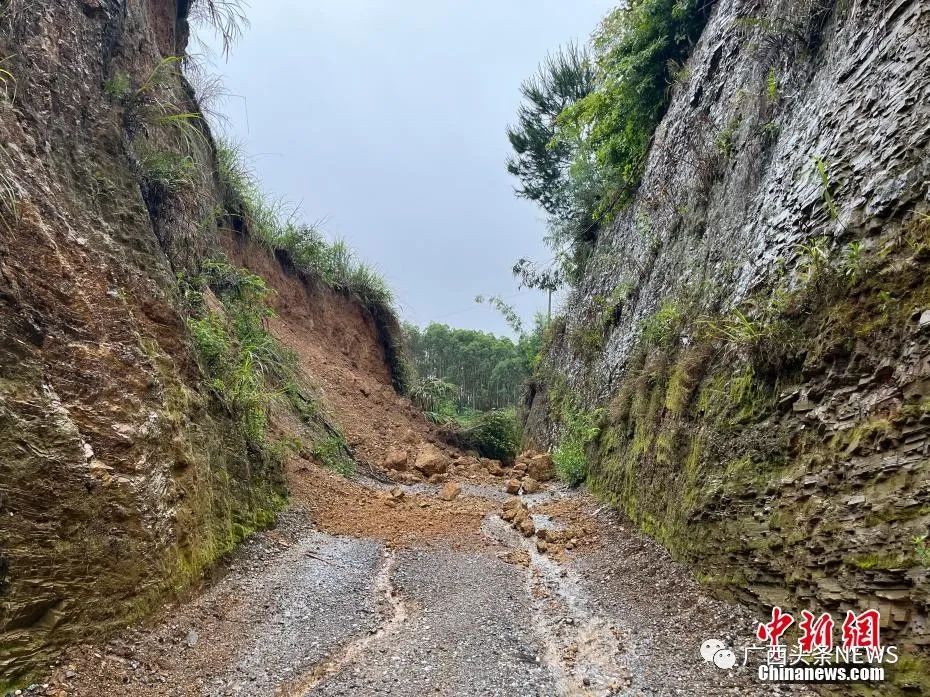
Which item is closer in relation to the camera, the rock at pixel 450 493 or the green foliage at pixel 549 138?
the rock at pixel 450 493

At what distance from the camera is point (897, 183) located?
3.06m

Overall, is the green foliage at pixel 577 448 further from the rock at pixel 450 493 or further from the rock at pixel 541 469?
the rock at pixel 450 493

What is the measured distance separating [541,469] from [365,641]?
6787 millimetres

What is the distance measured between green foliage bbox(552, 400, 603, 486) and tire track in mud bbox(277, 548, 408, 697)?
4383mm

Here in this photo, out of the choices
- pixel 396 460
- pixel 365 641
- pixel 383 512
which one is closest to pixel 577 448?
pixel 396 460

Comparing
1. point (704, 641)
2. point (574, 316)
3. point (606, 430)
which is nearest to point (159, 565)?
point (704, 641)

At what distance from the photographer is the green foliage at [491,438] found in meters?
13.1

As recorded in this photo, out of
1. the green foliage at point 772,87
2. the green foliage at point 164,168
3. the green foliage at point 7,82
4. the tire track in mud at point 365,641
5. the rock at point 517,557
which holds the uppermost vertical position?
the green foliage at point 772,87

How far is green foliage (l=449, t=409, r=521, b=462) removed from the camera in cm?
1311

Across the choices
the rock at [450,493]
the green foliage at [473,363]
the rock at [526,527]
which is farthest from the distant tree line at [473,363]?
the rock at [526,527]

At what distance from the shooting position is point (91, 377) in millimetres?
3109

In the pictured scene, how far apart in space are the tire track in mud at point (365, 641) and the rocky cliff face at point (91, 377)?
43.7 inches

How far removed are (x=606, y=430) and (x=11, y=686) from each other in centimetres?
720

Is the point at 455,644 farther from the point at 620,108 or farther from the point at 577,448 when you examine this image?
the point at 620,108
